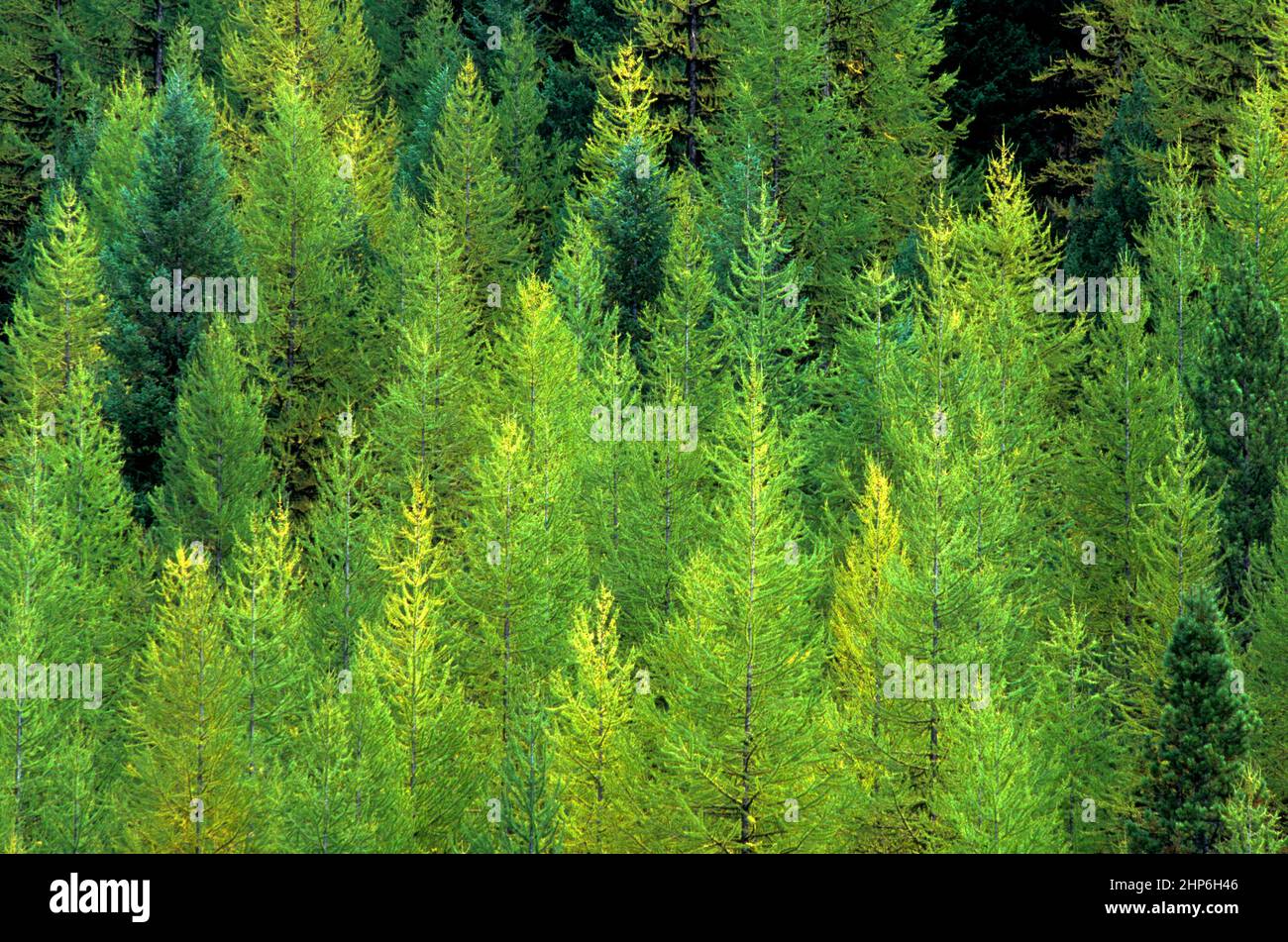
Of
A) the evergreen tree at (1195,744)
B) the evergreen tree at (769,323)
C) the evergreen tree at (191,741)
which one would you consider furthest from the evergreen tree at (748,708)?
the evergreen tree at (769,323)

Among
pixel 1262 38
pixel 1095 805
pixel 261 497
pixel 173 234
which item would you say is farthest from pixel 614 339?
pixel 1262 38

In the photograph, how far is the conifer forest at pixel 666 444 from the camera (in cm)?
2844

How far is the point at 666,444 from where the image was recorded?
36625 millimetres

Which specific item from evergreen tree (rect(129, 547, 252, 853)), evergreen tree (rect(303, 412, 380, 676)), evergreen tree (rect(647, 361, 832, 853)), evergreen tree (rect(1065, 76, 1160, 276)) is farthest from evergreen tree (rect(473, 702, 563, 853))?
evergreen tree (rect(1065, 76, 1160, 276))

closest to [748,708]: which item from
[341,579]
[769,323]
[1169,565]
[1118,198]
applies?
[1169,565]

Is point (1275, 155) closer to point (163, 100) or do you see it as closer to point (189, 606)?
point (189, 606)

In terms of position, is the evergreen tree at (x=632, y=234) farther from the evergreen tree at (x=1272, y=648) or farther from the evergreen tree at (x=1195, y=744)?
the evergreen tree at (x=1195, y=744)

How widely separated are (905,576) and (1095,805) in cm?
598

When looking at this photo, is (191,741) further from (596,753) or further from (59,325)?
(59,325)

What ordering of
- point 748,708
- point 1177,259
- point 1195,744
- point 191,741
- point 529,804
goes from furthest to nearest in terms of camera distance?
1. point 1177,259
2. point 191,741
3. point 1195,744
4. point 748,708
5. point 529,804

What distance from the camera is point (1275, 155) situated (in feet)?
137

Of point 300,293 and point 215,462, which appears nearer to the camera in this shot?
point 215,462

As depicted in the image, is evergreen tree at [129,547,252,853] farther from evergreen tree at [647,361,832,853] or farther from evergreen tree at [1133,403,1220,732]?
evergreen tree at [1133,403,1220,732]

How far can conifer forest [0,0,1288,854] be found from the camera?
28.4 metres
